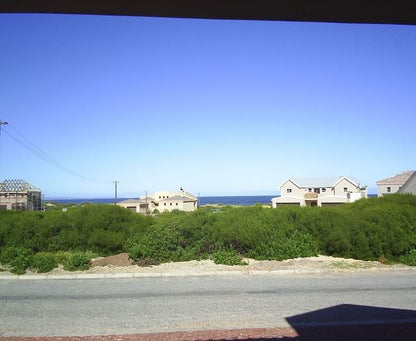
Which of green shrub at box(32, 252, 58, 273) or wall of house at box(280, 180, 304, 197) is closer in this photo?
green shrub at box(32, 252, 58, 273)

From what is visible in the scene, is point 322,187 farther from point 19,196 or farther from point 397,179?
point 19,196

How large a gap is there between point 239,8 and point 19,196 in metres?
77.8

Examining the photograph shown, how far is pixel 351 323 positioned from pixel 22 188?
83225 mm

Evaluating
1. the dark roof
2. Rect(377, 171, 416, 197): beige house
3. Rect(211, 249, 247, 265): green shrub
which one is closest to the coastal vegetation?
Rect(211, 249, 247, 265): green shrub

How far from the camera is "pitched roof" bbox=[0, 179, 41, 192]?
77994mm

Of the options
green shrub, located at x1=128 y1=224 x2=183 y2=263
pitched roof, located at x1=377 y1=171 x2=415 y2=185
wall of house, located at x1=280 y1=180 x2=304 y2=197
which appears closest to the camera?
green shrub, located at x1=128 y1=224 x2=183 y2=263

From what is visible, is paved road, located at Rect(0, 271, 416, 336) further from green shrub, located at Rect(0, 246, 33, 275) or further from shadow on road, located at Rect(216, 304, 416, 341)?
green shrub, located at Rect(0, 246, 33, 275)

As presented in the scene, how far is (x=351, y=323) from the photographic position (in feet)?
20.3

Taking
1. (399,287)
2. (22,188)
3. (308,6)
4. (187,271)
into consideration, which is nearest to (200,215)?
→ (187,271)

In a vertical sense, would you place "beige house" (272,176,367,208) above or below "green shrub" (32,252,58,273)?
above

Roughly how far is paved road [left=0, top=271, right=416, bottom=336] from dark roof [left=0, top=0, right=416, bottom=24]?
4.68 metres

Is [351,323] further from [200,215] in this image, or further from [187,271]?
[200,215]

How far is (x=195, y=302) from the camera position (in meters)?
7.57

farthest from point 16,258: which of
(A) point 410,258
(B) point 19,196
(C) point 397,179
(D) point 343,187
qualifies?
(D) point 343,187
